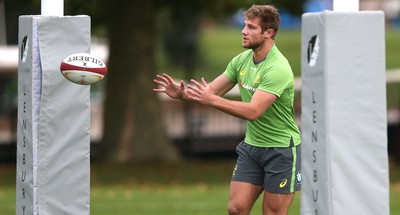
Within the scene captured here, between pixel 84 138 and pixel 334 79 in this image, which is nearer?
pixel 334 79

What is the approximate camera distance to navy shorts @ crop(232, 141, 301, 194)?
10.5m

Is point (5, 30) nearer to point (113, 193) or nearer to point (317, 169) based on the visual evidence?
point (113, 193)

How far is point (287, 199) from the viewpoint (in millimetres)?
10594

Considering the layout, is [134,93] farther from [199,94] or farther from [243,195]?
[199,94]

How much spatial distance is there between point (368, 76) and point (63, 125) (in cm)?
299

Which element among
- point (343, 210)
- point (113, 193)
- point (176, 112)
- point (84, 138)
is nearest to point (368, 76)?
point (343, 210)

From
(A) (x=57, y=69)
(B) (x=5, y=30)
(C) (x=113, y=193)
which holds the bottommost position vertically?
(C) (x=113, y=193)

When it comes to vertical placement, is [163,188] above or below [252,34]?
below

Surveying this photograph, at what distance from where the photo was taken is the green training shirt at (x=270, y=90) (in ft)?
33.4

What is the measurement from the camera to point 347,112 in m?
8.69

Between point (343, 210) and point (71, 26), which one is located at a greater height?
point (71, 26)

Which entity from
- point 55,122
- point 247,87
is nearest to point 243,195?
point 247,87

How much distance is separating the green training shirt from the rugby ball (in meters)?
1.21

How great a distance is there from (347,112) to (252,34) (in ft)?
5.98
